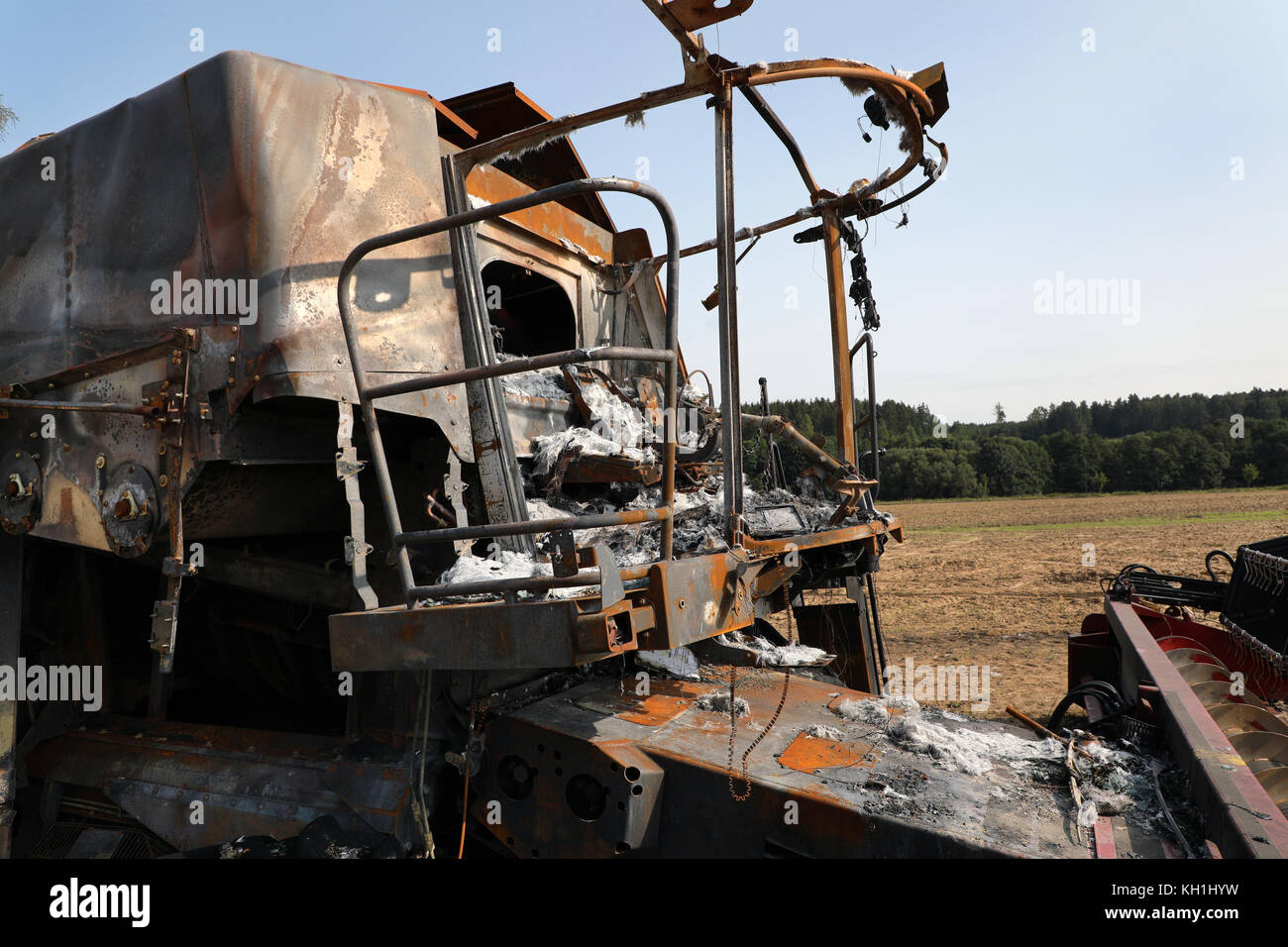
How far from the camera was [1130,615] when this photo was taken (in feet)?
17.0

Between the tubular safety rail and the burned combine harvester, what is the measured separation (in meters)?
0.02

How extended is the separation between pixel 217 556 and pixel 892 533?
3.72m

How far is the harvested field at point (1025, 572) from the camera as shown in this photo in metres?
8.69

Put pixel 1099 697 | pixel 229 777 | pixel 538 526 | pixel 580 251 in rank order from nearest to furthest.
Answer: pixel 538 526 < pixel 229 777 < pixel 1099 697 < pixel 580 251

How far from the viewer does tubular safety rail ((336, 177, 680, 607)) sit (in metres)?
2.32

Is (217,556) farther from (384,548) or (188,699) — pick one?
(188,699)

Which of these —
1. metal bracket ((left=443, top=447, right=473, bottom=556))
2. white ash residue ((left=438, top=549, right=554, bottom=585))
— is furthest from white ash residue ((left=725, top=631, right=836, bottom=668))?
metal bracket ((left=443, top=447, right=473, bottom=556))

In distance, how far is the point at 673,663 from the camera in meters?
3.82

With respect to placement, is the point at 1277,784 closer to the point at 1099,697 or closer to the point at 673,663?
the point at 1099,697

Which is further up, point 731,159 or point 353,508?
point 731,159

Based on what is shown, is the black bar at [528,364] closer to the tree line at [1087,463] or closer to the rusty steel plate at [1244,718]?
the rusty steel plate at [1244,718]

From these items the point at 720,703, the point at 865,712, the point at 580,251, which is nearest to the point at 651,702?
the point at 720,703

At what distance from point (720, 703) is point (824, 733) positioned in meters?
0.46
